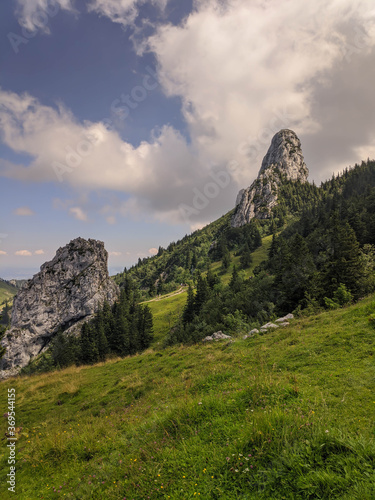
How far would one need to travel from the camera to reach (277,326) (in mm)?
19141

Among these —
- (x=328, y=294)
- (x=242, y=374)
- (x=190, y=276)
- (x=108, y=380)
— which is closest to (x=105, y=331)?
(x=108, y=380)

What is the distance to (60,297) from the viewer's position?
130 m

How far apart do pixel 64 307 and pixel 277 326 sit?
452 ft

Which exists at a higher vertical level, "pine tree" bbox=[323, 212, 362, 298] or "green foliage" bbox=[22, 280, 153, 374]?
"pine tree" bbox=[323, 212, 362, 298]

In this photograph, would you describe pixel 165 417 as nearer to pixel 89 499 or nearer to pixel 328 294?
pixel 89 499

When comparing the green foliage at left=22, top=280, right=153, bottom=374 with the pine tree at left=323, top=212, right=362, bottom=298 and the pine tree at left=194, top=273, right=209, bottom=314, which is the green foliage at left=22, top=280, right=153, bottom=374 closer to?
the pine tree at left=194, top=273, right=209, bottom=314

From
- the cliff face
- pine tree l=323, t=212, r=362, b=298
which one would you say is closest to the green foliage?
the cliff face

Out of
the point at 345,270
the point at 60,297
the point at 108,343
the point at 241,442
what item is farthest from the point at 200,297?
the point at 60,297

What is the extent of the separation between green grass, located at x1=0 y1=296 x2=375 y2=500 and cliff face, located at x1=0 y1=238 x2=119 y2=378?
123m

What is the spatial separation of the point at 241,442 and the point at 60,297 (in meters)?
149

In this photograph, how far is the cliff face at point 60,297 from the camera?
122 meters

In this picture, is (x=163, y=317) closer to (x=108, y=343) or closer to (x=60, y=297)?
(x=108, y=343)

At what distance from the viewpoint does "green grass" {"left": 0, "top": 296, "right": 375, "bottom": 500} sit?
3.60m
